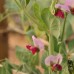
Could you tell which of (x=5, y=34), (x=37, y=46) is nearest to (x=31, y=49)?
(x=37, y=46)

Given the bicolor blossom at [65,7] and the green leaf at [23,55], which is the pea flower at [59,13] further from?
the green leaf at [23,55]

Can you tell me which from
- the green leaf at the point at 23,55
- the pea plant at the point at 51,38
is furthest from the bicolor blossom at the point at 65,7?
the green leaf at the point at 23,55

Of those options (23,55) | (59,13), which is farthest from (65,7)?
(23,55)

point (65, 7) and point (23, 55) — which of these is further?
point (23, 55)

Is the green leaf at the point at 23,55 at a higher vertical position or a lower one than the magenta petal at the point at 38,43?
lower

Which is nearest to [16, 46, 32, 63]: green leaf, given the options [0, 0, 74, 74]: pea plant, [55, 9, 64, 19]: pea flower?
[0, 0, 74, 74]: pea plant

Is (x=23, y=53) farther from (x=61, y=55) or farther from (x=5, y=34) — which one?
(x=5, y=34)

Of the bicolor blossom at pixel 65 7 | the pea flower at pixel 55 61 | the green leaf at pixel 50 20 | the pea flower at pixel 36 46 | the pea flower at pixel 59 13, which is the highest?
the bicolor blossom at pixel 65 7

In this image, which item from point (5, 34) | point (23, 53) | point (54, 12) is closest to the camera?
point (54, 12)

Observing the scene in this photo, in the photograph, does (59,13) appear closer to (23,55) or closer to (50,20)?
(50,20)
